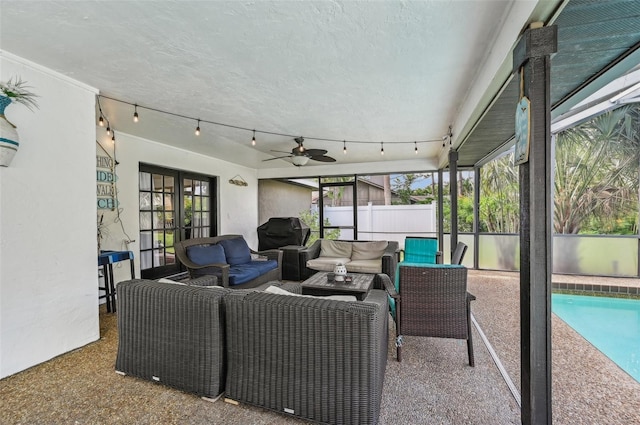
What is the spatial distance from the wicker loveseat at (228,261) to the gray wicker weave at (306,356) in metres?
1.92

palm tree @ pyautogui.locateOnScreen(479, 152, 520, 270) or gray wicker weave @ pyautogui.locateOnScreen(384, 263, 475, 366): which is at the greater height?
palm tree @ pyautogui.locateOnScreen(479, 152, 520, 270)

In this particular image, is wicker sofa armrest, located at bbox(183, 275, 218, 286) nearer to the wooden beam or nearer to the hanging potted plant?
the hanging potted plant

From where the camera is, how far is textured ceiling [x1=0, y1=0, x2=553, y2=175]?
176cm

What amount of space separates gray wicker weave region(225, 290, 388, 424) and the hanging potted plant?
204 cm

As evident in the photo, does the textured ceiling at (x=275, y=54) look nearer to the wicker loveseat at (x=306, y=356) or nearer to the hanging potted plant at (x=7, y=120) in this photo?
the hanging potted plant at (x=7, y=120)

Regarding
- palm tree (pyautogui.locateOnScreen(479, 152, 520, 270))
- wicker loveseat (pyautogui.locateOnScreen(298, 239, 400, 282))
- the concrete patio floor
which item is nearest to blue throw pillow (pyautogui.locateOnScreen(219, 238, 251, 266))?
wicker loveseat (pyautogui.locateOnScreen(298, 239, 400, 282))

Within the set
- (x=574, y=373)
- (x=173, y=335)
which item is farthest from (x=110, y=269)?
(x=574, y=373)

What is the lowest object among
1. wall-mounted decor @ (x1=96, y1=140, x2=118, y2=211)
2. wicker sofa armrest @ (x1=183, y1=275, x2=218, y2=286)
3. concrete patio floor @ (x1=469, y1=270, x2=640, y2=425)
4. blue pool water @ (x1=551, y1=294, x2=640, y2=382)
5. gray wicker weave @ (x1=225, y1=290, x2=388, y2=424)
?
blue pool water @ (x1=551, y1=294, x2=640, y2=382)

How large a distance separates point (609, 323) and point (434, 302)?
289cm

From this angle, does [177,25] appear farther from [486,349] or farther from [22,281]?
[486,349]

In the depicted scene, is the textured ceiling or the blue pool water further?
the blue pool water

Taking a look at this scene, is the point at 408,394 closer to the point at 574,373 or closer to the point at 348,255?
the point at 574,373

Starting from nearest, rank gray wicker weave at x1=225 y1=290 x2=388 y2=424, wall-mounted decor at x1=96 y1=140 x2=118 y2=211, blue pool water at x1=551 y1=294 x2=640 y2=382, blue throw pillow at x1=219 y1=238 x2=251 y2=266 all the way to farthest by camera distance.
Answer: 1. gray wicker weave at x1=225 y1=290 x2=388 y2=424
2. blue pool water at x1=551 y1=294 x2=640 y2=382
3. wall-mounted decor at x1=96 y1=140 x2=118 y2=211
4. blue throw pillow at x1=219 y1=238 x2=251 y2=266

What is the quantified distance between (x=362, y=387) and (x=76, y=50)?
122 inches
